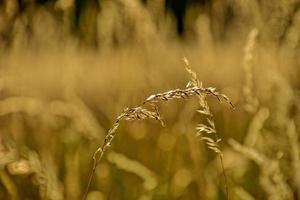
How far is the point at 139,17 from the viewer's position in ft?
5.15

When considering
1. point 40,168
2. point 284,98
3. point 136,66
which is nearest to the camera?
point 40,168

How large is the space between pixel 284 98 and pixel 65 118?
1.82 feet

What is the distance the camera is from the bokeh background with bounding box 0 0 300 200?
1532 mm

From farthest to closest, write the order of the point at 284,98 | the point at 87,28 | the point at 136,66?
the point at 87,28, the point at 136,66, the point at 284,98

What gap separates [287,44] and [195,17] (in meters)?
0.26

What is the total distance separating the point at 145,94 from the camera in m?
1.65

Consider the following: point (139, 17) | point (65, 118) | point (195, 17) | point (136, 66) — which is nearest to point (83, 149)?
point (65, 118)

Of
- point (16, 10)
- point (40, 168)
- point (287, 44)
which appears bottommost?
point (40, 168)

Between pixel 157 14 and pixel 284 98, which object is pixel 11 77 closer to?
pixel 157 14

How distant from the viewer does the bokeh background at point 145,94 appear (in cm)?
153

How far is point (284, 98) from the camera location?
1548mm

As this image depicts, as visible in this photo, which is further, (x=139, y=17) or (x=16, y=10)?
(x=16, y=10)

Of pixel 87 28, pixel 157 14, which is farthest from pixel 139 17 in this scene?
pixel 87 28

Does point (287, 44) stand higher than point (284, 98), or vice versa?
point (287, 44)
